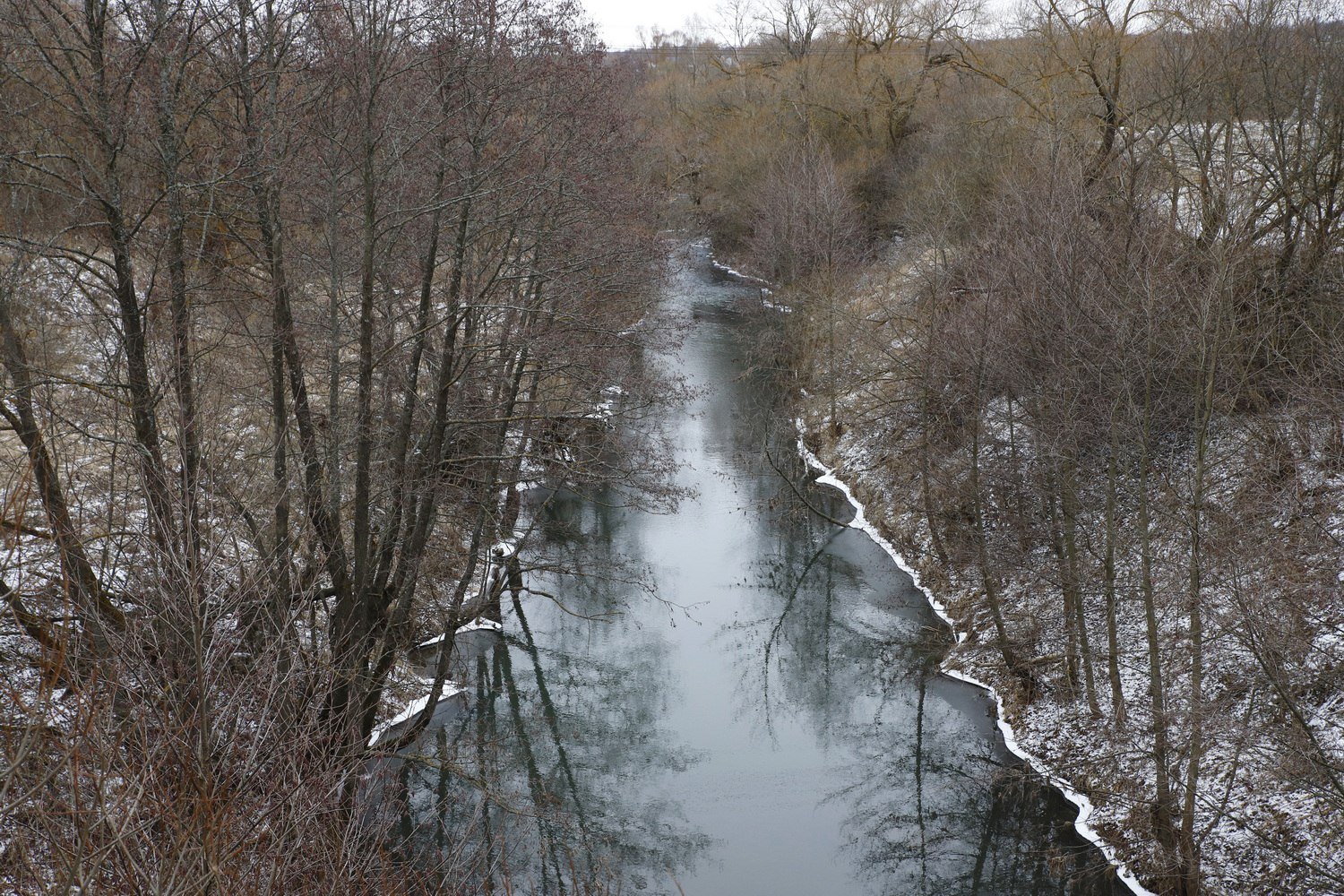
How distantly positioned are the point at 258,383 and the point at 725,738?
8291 millimetres

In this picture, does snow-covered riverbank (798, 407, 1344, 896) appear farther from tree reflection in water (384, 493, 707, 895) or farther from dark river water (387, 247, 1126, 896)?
tree reflection in water (384, 493, 707, 895)

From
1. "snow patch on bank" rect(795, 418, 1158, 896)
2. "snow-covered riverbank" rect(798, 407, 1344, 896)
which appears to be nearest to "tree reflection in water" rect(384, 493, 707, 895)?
"snow patch on bank" rect(795, 418, 1158, 896)

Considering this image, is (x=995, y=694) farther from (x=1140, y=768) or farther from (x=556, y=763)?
(x=556, y=763)

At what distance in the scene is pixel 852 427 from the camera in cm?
2530

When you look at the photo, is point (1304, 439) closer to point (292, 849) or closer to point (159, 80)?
point (292, 849)

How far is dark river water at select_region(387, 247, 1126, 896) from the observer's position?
12.1 meters

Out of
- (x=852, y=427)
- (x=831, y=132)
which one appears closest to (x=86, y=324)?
(x=852, y=427)

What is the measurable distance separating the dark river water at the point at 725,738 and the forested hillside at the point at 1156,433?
3.77 ft

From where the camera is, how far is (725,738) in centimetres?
1482

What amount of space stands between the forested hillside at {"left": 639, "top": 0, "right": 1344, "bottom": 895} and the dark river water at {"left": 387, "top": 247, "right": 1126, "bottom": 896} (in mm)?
1148

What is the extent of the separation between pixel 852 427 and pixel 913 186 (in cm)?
1206

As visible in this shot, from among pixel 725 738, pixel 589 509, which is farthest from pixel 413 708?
pixel 589 509

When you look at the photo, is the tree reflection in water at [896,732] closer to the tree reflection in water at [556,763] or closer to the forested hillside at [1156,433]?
the forested hillside at [1156,433]

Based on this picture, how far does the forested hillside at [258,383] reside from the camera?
18.4ft
